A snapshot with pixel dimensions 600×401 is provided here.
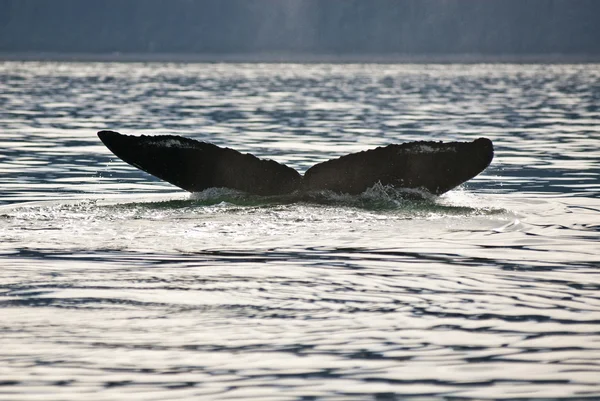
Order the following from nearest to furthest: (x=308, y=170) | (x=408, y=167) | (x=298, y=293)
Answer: (x=298, y=293) < (x=408, y=167) < (x=308, y=170)

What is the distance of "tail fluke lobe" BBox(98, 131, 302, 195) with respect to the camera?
15.2 meters

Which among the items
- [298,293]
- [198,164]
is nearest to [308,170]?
[198,164]

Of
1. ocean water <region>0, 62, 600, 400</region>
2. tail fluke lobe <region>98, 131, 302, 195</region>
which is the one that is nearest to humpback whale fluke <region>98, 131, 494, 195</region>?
tail fluke lobe <region>98, 131, 302, 195</region>

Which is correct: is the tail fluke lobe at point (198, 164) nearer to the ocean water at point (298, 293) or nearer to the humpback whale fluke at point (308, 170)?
the humpback whale fluke at point (308, 170)

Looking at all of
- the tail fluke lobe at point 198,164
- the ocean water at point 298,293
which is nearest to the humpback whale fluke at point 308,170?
the tail fluke lobe at point 198,164

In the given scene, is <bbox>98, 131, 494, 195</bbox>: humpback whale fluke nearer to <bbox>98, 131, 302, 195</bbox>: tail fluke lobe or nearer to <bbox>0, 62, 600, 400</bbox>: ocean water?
<bbox>98, 131, 302, 195</bbox>: tail fluke lobe

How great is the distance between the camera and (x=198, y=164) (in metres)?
15.6

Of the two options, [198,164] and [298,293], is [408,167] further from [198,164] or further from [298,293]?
[298,293]

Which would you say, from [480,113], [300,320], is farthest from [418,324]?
[480,113]

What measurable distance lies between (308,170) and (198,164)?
1.28 metres

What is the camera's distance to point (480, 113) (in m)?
51.3

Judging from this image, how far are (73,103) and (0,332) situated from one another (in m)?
49.5

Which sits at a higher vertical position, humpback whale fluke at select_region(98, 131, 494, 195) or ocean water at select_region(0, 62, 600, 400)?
humpback whale fluke at select_region(98, 131, 494, 195)

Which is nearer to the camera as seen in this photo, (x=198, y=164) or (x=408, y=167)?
→ (x=408, y=167)
